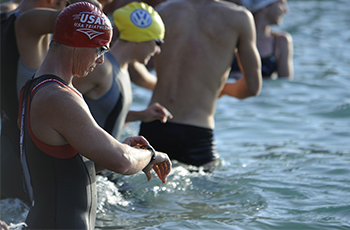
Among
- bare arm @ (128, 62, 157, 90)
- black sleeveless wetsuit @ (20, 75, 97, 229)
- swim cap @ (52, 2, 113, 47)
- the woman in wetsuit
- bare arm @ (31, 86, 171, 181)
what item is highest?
swim cap @ (52, 2, 113, 47)

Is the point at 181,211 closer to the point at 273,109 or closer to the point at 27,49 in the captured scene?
the point at 27,49

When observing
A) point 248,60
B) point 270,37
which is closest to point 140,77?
point 248,60

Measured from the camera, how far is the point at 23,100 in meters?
2.53

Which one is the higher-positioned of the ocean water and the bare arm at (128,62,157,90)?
the bare arm at (128,62,157,90)

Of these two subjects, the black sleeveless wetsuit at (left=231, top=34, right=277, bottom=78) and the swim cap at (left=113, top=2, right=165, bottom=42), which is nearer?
the swim cap at (left=113, top=2, right=165, bottom=42)

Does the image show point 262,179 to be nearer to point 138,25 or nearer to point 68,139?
point 138,25

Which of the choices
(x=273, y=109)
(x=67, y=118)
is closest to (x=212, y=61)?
(x=67, y=118)

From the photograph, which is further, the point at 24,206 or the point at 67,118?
the point at 24,206

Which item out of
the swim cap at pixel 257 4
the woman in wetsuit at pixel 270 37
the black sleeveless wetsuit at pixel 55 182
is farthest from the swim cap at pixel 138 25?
the swim cap at pixel 257 4

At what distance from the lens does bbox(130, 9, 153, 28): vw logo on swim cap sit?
12.8 feet

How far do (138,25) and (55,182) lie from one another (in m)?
1.79

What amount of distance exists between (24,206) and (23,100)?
4.72 feet

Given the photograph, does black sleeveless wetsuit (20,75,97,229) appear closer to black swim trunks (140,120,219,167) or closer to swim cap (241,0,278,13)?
black swim trunks (140,120,219,167)

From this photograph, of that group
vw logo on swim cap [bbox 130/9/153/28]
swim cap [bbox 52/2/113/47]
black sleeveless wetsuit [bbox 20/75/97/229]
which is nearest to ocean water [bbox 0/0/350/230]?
black sleeveless wetsuit [bbox 20/75/97/229]
